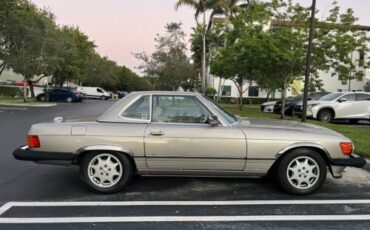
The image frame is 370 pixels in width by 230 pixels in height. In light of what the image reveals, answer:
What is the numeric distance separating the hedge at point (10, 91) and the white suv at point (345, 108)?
36295 millimetres

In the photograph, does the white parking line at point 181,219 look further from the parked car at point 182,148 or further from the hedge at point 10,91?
the hedge at point 10,91

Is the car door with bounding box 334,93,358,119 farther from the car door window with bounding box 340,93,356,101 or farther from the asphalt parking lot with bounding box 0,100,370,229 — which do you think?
the asphalt parking lot with bounding box 0,100,370,229

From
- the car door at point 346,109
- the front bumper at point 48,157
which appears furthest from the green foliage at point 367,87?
the front bumper at point 48,157

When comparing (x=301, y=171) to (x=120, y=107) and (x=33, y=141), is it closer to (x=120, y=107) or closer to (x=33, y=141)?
(x=120, y=107)

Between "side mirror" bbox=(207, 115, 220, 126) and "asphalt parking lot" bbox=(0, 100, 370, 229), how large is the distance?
3.30 feet

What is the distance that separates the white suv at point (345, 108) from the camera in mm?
18406

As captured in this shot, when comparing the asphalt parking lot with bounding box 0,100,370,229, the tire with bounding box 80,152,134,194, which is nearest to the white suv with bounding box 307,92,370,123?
the asphalt parking lot with bounding box 0,100,370,229

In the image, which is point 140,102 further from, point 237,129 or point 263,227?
point 263,227

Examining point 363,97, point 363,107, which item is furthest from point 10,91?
point 363,107

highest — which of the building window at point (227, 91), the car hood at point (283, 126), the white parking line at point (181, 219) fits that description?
the building window at point (227, 91)

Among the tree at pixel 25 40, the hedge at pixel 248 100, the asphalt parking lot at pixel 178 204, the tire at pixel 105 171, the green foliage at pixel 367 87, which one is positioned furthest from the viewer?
the hedge at pixel 248 100

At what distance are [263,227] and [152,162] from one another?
6.02ft

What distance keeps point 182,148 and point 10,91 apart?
145 ft

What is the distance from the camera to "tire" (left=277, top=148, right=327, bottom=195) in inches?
222
